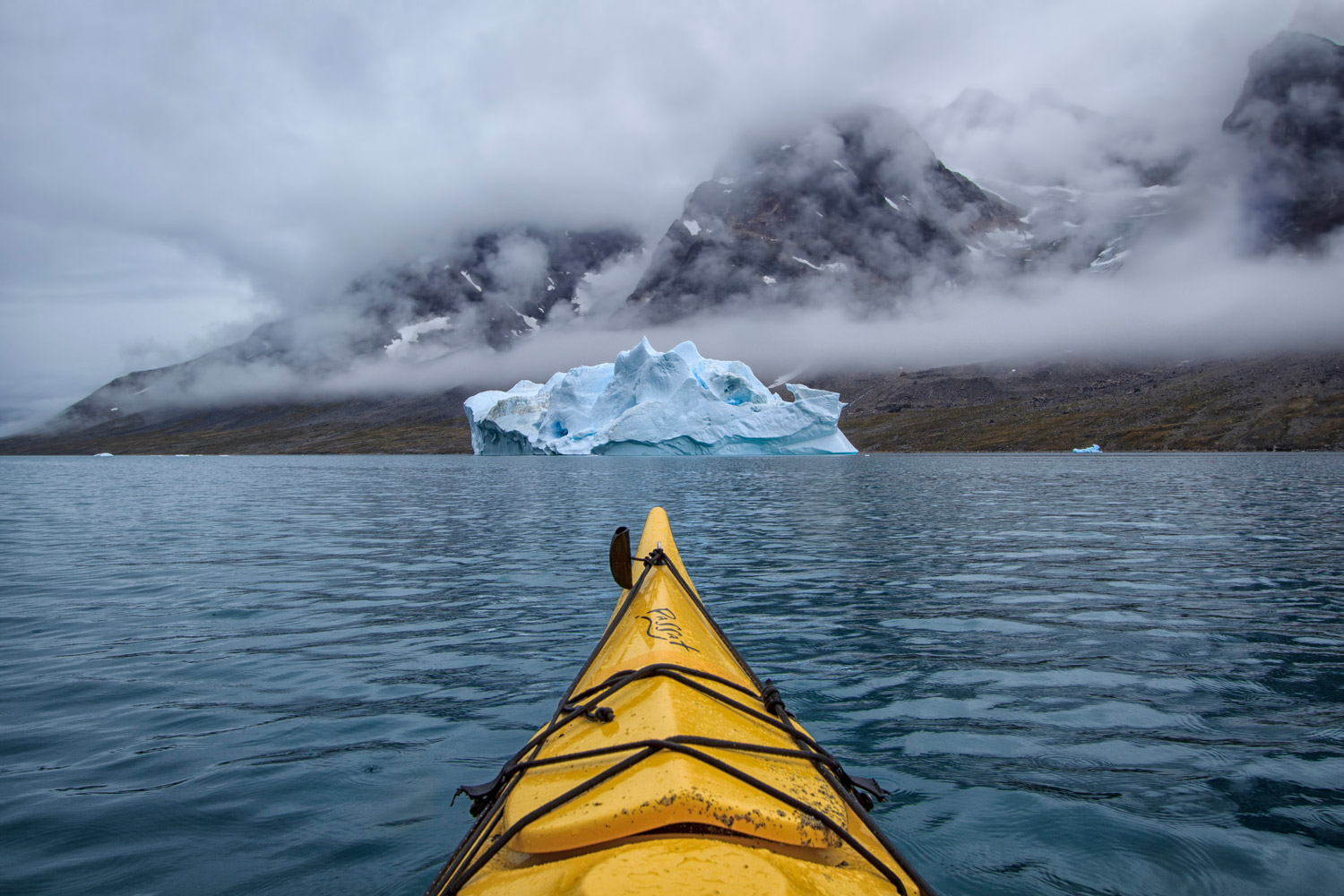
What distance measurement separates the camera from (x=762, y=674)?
650 centimetres

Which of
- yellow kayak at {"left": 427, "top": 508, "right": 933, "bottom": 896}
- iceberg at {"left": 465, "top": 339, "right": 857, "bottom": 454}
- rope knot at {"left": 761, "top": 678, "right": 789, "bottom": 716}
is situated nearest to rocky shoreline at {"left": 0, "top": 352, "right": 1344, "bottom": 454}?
iceberg at {"left": 465, "top": 339, "right": 857, "bottom": 454}

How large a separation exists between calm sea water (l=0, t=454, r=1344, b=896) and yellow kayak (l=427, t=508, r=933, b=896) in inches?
39.3

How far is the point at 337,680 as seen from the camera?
6.45 meters

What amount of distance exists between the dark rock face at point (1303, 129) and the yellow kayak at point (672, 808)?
251 metres

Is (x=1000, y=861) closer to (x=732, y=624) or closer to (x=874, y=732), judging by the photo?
(x=874, y=732)

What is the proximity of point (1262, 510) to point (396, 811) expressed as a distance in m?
23.4

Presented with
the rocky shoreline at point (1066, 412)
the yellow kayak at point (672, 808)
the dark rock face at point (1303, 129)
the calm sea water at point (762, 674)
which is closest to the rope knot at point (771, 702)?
the yellow kayak at point (672, 808)

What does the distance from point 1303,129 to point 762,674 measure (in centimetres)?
25711

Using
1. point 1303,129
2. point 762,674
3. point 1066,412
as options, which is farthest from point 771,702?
point 1303,129

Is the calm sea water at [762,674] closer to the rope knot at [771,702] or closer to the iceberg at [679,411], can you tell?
the rope knot at [771,702]

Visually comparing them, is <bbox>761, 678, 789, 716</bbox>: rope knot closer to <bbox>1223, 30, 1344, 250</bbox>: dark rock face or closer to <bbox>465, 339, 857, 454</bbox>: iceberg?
<bbox>465, 339, 857, 454</bbox>: iceberg

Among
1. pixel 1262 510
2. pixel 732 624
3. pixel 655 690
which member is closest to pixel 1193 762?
pixel 655 690

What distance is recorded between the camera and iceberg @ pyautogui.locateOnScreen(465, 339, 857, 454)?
6769 centimetres

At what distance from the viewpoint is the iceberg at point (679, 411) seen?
67688mm
